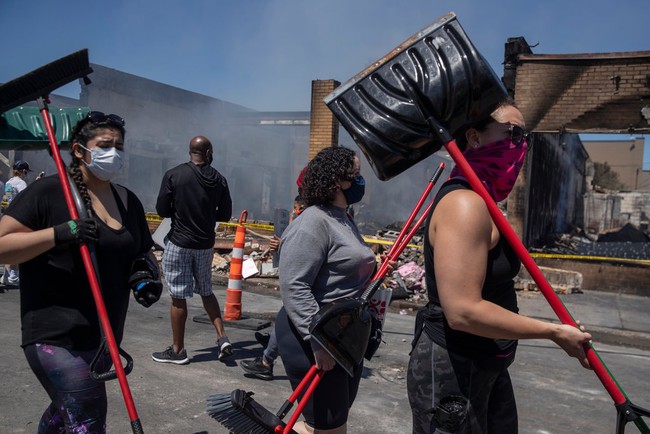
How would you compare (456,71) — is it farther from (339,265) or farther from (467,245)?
(339,265)

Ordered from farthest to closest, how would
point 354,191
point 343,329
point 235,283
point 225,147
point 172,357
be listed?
point 225,147 → point 235,283 → point 172,357 → point 354,191 → point 343,329

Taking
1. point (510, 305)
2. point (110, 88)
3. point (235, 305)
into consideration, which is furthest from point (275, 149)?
point (510, 305)

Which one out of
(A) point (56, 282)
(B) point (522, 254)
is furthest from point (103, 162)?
(B) point (522, 254)

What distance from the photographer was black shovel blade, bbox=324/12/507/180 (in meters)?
1.97

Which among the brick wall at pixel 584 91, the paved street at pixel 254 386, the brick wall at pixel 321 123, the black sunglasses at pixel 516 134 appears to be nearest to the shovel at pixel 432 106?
the black sunglasses at pixel 516 134

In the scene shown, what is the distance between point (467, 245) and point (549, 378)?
435 cm

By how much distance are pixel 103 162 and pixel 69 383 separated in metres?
0.98

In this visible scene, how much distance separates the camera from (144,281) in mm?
2570

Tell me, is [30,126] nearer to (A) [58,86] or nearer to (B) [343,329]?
(A) [58,86]

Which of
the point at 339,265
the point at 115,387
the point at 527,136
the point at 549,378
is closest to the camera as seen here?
the point at 527,136

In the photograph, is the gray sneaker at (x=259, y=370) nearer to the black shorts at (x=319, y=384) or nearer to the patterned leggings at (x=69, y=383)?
the black shorts at (x=319, y=384)

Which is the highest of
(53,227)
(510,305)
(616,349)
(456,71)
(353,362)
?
(456,71)

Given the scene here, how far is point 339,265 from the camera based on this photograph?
9.27 ft

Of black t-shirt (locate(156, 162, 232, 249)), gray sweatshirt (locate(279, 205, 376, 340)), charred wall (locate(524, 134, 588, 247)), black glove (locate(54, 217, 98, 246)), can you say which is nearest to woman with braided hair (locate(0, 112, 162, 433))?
black glove (locate(54, 217, 98, 246))
